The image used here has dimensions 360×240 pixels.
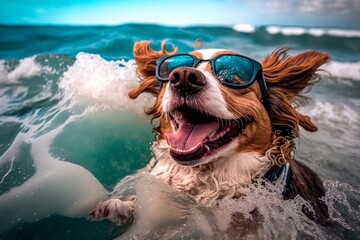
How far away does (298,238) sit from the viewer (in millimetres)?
2545

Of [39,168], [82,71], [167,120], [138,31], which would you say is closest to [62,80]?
[82,71]

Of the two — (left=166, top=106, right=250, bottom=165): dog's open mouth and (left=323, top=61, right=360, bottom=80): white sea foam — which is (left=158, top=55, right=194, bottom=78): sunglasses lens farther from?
(left=323, top=61, right=360, bottom=80): white sea foam

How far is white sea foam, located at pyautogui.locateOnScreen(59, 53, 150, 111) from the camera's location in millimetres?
4719

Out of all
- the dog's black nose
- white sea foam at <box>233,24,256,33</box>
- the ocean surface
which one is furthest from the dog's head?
white sea foam at <box>233,24,256,33</box>

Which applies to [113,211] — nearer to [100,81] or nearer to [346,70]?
[100,81]

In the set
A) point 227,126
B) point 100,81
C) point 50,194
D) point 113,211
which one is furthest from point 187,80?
point 100,81

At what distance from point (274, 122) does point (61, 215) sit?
1.95 m

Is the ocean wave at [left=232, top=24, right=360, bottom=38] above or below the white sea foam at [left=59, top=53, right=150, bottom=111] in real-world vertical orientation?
below

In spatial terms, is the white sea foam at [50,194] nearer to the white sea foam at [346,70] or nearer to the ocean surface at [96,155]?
the ocean surface at [96,155]

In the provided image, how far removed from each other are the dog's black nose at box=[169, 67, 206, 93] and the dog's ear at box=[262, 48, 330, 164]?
818mm

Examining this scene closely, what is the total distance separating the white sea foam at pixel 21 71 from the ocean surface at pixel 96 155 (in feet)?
0.06

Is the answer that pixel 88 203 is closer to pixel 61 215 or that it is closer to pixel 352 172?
pixel 61 215

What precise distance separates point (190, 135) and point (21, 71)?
5.20 m

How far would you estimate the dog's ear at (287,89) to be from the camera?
113 inches
